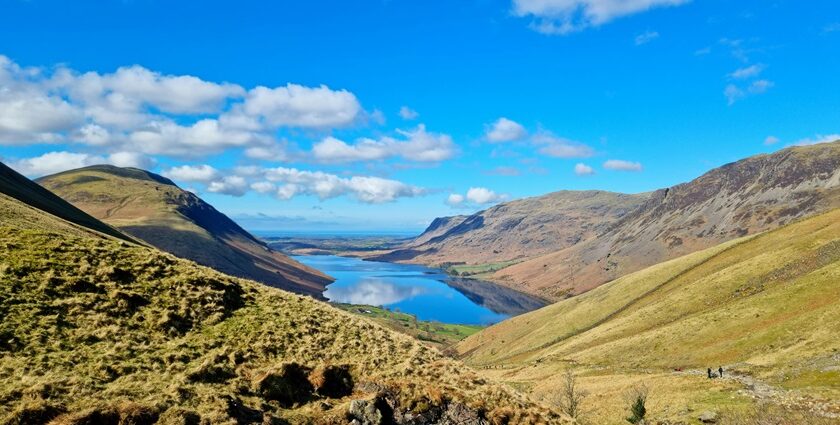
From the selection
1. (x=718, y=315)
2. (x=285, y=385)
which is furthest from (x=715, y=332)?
(x=285, y=385)

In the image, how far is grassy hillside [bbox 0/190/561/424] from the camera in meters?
20.2

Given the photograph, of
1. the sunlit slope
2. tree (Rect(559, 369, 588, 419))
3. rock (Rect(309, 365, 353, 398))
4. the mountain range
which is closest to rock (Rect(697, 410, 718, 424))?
tree (Rect(559, 369, 588, 419))

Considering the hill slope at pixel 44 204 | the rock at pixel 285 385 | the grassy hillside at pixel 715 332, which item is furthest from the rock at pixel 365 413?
the hill slope at pixel 44 204

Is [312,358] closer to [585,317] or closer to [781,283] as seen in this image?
[781,283]

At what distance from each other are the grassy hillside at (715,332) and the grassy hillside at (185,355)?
30.1m

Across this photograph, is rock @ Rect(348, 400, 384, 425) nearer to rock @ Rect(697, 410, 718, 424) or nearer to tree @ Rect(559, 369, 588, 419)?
tree @ Rect(559, 369, 588, 419)

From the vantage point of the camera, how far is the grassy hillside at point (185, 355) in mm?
20172

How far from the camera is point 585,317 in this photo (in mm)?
142000

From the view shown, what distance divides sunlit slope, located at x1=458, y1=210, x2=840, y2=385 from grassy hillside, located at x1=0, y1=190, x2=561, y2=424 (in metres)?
44.0

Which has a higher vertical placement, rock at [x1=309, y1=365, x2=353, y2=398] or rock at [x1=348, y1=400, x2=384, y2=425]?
rock at [x1=309, y1=365, x2=353, y2=398]

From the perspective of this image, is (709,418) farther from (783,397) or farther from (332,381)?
(332,381)

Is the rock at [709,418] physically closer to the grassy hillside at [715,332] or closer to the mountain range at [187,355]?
the grassy hillside at [715,332]

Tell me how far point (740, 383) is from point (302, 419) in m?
48.5

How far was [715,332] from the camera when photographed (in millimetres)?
78375
